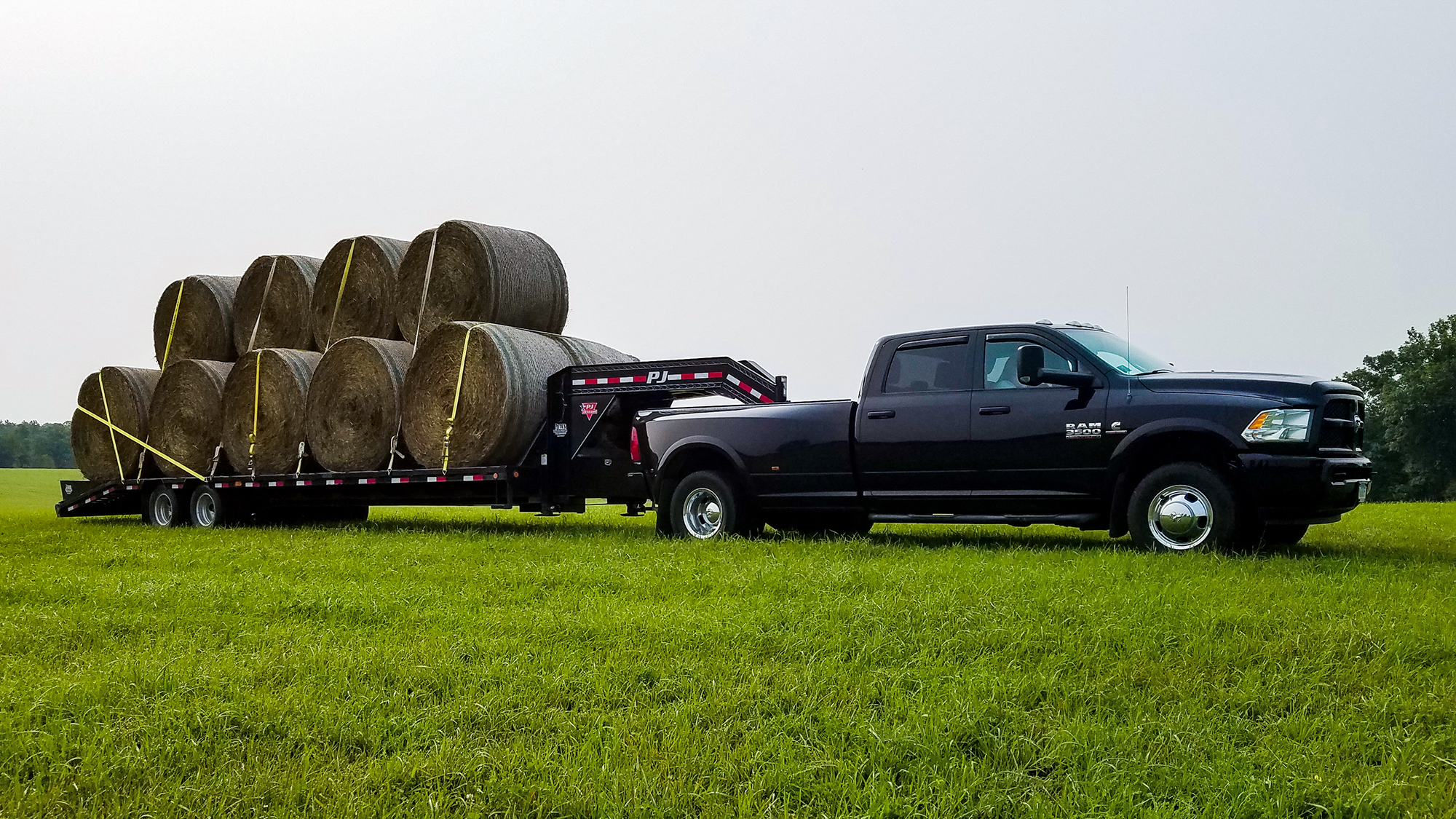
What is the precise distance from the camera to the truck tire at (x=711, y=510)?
11.1 metres

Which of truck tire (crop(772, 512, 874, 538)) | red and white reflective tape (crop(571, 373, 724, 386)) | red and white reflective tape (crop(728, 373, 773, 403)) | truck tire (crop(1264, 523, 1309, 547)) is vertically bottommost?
truck tire (crop(772, 512, 874, 538))

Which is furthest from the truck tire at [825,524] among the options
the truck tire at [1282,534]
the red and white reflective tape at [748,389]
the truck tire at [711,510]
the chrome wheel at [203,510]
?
the chrome wheel at [203,510]

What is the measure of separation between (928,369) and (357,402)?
7024 mm

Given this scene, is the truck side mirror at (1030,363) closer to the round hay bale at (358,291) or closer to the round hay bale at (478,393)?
the round hay bale at (478,393)

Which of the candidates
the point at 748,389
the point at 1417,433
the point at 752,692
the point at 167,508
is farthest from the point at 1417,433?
the point at 752,692

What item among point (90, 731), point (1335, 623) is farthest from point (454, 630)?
point (1335, 623)

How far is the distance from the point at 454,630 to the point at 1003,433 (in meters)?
5.01

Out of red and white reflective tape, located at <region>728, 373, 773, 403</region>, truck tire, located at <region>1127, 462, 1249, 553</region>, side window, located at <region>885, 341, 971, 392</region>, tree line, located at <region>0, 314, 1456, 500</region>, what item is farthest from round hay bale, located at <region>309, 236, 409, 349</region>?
tree line, located at <region>0, 314, 1456, 500</region>

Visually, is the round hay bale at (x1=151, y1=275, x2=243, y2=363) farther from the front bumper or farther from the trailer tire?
the front bumper

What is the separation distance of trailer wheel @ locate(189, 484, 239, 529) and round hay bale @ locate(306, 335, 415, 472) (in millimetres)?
2414

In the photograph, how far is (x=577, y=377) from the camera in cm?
1313

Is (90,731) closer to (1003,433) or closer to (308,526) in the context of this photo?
(1003,433)

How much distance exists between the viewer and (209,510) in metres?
16.6

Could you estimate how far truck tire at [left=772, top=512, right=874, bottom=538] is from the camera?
11.3 meters
